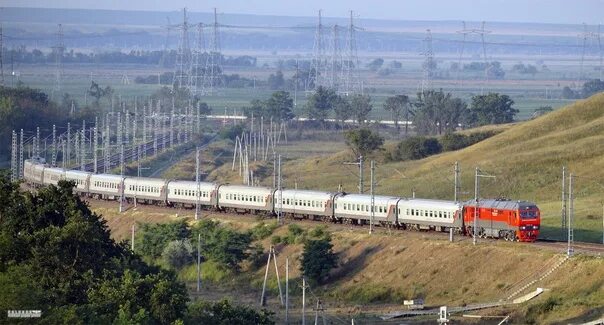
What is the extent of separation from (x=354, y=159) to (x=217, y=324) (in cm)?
6943

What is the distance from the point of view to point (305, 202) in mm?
82500

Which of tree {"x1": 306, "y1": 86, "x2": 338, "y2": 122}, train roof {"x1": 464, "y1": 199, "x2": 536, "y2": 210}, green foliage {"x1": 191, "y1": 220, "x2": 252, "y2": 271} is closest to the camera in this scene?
train roof {"x1": 464, "y1": 199, "x2": 536, "y2": 210}

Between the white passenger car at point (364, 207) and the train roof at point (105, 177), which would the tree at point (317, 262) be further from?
the train roof at point (105, 177)

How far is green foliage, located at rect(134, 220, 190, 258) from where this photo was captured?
80.7 m

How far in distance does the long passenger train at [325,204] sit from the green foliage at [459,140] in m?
33.8

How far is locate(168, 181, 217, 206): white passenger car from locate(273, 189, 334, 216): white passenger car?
5783 millimetres

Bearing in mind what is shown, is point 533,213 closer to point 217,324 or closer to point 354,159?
point 217,324

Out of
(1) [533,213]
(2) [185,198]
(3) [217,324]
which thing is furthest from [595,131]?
(3) [217,324]

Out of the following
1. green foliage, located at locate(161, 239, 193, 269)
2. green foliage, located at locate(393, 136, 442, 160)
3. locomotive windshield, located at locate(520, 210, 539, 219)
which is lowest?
green foliage, located at locate(161, 239, 193, 269)

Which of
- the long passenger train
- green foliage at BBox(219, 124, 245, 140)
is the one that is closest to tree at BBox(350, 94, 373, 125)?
green foliage at BBox(219, 124, 245, 140)

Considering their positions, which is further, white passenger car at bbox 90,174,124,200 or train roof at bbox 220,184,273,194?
white passenger car at bbox 90,174,124,200

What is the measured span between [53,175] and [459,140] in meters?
35.8

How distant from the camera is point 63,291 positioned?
54.3 meters

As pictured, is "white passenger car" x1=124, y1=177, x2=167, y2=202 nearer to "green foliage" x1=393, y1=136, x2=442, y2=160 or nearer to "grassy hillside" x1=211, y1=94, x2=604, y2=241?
"grassy hillside" x1=211, y1=94, x2=604, y2=241
